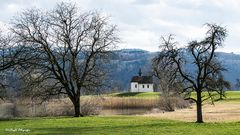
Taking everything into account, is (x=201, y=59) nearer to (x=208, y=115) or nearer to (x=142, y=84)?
(x=208, y=115)

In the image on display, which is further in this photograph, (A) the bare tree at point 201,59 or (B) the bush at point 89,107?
(B) the bush at point 89,107

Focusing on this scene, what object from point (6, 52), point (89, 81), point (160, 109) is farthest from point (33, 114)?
point (160, 109)

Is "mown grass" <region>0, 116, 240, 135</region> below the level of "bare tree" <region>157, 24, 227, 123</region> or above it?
below

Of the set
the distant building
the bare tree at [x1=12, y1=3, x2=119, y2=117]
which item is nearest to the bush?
the bare tree at [x1=12, y1=3, x2=119, y2=117]

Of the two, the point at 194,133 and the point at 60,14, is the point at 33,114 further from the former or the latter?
the point at 194,133

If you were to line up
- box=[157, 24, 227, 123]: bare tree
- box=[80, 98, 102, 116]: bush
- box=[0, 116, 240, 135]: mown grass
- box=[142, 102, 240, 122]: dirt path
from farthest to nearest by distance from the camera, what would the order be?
box=[80, 98, 102, 116]: bush, box=[142, 102, 240, 122]: dirt path, box=[157, 24, 227, 123]: bare tree, box=[0, 116, 240, 135]: mown grass

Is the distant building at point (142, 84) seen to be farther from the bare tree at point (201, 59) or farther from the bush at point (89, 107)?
the bare tree at point (201, 59)

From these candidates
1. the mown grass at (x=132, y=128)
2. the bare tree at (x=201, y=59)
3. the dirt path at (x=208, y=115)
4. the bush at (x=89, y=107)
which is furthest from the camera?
the bush at (x=89, y=107)

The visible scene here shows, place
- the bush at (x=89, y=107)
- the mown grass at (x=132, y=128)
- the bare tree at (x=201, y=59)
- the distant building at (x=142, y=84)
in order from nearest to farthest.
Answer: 1. the mown grass at (x=132, y=128)
2. the bare tree at (x=201, y=59)
3. the bush at (x=89, y=107)
4. the distant building at (x=142, y=84)

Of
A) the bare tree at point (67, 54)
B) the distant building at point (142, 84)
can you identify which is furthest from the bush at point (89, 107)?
the distant building at point (142, 84)

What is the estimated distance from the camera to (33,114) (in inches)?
2322

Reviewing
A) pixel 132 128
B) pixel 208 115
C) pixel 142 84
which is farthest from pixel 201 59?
pixel 142 84

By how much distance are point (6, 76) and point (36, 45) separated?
216 inches

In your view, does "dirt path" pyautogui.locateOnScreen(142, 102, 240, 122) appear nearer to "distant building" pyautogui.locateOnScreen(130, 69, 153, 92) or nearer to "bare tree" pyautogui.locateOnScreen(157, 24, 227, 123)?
"bare tree" pyautogui.locateOnScreen(157, 24, 227, 123)
